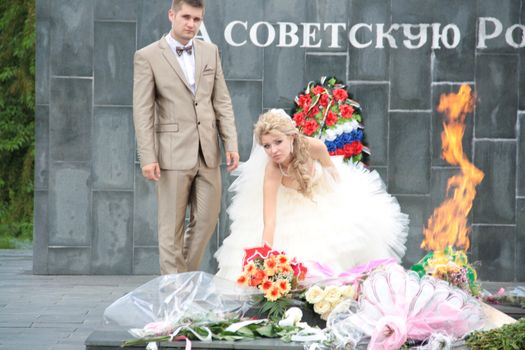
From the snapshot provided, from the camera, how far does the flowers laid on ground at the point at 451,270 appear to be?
21.8 ft

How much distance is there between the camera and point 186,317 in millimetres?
6082

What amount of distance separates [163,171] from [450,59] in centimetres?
368

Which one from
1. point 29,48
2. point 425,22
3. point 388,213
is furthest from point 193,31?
point 29,48

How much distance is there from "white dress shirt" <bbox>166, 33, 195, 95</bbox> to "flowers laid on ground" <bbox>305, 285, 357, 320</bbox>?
195cm

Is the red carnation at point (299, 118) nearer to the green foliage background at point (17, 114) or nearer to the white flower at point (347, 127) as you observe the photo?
the white flower at point (347, 127)

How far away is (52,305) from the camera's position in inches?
325

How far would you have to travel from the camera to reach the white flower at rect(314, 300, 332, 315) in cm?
625

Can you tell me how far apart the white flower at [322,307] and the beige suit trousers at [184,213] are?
57.6 inches

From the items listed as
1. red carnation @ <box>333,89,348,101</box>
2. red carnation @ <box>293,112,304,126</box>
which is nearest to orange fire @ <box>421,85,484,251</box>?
red carnation @ <box>333,89,348,101</box>

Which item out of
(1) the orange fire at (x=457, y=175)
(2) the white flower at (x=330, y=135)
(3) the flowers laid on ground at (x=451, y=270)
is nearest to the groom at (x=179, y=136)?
(3) the flowers laid on ground at (x=451, y=270)

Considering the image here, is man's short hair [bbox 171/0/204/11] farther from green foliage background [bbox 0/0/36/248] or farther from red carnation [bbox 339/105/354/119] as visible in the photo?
green foliage background [bbox 0/0/36/248]

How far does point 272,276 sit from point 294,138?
1.40 m

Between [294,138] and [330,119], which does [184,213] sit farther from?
[330,119]

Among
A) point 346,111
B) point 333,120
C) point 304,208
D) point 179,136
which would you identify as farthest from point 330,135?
point 179,136
